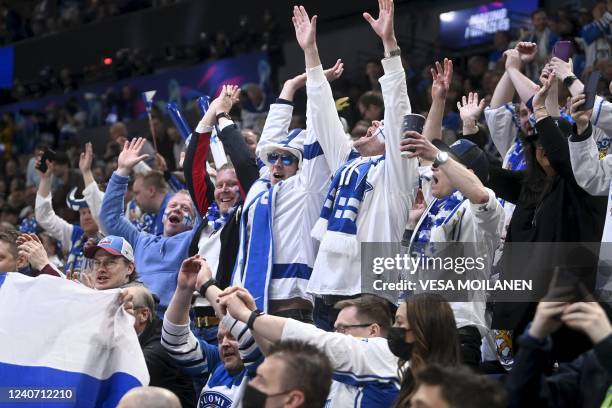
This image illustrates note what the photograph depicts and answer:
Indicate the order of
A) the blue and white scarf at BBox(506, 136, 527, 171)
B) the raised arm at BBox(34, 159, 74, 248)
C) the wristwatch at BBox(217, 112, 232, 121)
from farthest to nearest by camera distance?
1. the raised arm at BBox(34, 159, 74, 248)
2. the wristwatch at BBox(217, 112, 232, 121)
3. the blue and white scarf at BBox(506, 136, 527, 171)

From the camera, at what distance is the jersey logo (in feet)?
16.1

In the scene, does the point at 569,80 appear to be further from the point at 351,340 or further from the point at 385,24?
the point at 351,340

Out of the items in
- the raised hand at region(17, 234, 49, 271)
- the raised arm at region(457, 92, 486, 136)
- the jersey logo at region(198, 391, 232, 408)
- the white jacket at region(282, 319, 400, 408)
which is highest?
the raised arm at region(457, 92, 486, 136)

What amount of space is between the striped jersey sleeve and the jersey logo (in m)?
0.18

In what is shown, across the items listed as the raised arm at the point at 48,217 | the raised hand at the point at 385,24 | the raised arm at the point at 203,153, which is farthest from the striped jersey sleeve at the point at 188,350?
the raised arm at the point at 48,217

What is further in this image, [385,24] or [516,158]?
[516,158]

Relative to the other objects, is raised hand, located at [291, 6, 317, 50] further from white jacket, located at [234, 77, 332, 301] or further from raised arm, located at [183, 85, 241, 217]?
raised arm, located at [183, 85, 241, 217]

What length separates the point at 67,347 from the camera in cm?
457

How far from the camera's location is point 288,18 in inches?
561

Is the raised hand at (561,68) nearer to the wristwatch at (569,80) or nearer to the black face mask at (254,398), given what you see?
the wristwatch at (569,80)

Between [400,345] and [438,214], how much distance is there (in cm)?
114

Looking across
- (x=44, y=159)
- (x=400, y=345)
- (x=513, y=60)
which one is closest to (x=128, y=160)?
(x=44, y=159)

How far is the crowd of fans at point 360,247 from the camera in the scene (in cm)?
359

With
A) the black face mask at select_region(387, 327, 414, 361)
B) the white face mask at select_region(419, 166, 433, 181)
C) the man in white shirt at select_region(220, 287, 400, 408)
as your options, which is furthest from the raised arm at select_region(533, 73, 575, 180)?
the black face mask at select_region(387, 327, 414, 361)
